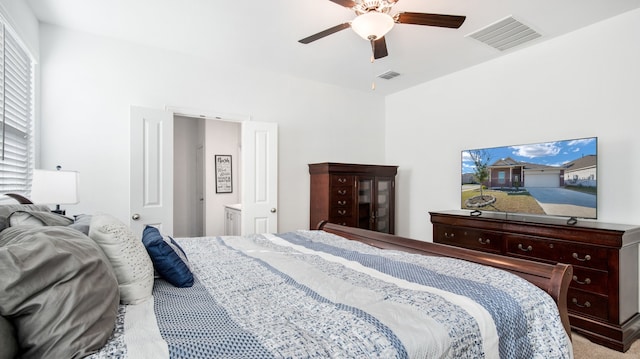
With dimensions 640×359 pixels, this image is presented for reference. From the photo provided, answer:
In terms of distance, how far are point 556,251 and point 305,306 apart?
2.56m

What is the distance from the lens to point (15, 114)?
7.72 feet

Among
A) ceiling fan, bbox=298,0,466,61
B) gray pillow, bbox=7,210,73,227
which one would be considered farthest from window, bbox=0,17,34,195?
ceiling fan, bbox=298,0,466,61

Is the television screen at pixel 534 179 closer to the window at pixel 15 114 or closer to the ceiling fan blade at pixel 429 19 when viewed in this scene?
the ceiling fan blade at pixel 429 19

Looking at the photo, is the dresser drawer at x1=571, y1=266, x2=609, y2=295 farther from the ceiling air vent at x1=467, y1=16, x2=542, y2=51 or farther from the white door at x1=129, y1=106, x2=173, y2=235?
the white door at x1=129, y1=106, x2=173, y2=235

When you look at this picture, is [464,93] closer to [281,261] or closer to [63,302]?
[281,261]

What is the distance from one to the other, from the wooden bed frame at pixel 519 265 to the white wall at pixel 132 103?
7.57ft

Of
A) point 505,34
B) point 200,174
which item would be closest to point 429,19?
point 505,34

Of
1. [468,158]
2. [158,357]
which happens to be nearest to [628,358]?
[468,158]

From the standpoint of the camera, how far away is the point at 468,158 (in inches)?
143

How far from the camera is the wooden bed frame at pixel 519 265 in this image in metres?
1.37

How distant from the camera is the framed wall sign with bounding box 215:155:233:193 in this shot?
5.27 meters

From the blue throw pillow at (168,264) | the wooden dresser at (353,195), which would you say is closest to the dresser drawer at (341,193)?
the wooden dresser at (353,195)

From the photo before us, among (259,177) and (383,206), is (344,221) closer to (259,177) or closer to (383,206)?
(383,206)

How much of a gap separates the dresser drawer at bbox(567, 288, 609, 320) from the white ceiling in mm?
2357
